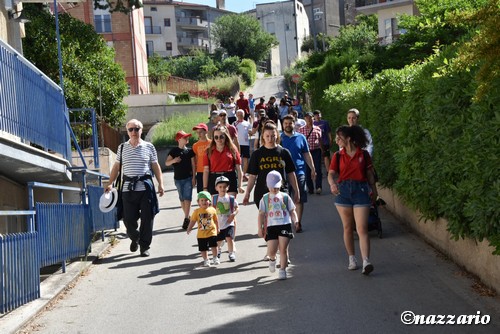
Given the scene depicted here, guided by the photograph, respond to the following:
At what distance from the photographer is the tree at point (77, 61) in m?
28.2

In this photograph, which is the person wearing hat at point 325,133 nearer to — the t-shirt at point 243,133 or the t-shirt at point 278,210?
the t-shirt at point 243,133

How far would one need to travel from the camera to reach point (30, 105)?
14000mm

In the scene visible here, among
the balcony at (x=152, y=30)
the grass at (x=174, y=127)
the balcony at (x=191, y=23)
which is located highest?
the balcony at (x=191, y=23)

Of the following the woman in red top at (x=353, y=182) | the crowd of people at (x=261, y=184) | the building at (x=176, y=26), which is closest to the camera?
the woman in red top at (x=353, y=182)

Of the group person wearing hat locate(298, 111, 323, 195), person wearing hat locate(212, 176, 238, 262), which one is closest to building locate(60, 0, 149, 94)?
person wearing hat locate(298, 111, 323, 195)

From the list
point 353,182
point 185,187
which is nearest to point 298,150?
point 185,187

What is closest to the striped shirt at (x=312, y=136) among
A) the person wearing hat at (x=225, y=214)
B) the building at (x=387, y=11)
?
the person wearing hat at (x=225, y=214)

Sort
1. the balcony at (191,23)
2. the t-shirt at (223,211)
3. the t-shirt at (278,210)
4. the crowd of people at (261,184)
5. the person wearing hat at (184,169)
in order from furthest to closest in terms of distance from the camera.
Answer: the balcony at (191,23), the person wearing hat at (184,169), the t-shirt at (223,211), the t-shirt at (278,210), the crowd of people at (261,184)

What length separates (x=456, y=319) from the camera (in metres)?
8.35

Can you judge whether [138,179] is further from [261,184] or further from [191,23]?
[191,23]

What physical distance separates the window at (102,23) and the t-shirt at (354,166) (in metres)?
50.5

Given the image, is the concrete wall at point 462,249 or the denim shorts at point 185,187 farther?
the denim shorts at point 185,187

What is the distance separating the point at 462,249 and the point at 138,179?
515 centimetres

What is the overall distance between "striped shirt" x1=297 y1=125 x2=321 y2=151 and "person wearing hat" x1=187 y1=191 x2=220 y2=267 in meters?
7.53
